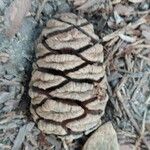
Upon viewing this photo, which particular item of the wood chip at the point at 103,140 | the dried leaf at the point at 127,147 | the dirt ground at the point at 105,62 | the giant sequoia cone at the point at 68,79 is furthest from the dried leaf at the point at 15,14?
the dried leaf at the point at 127,147

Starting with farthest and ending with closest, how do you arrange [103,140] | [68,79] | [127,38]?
[127,38], [103,140], [68,79]

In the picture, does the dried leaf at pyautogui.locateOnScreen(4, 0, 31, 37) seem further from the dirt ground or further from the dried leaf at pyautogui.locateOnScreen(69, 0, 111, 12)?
the dried leaf at pyautogui.locateOnScreen(69, 0, 111, 12)

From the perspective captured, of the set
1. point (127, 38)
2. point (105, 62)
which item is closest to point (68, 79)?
point (105, 62)

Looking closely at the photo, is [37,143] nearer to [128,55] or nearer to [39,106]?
[39,106]

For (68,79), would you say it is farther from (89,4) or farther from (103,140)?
(89,4)

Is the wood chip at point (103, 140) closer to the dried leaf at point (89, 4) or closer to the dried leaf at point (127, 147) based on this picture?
the dried leaf at point (127, 147)

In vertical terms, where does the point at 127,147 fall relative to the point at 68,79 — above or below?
below

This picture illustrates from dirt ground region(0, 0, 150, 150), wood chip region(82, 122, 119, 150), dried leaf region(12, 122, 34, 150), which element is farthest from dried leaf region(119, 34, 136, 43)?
dried leaf region(12, 122, 34, 150)
